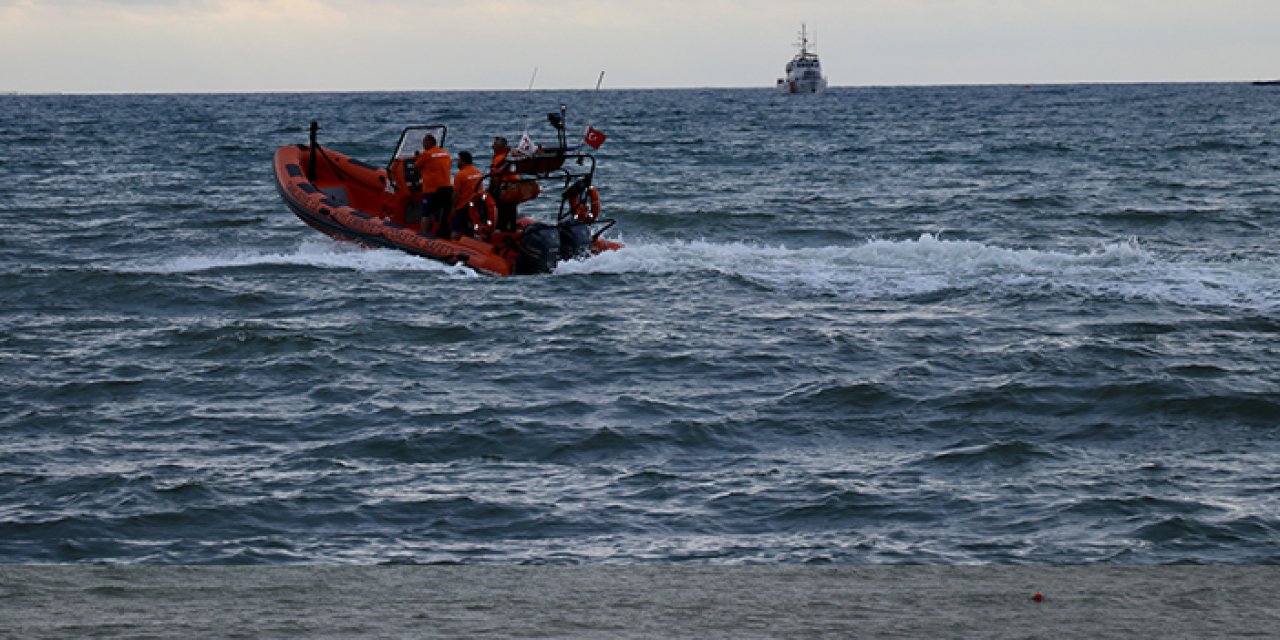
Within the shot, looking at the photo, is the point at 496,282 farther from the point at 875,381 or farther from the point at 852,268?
the point at 875,381

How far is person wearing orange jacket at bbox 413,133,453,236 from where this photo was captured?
15.3m

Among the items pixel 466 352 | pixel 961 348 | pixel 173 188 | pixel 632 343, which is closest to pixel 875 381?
pixel 961 348

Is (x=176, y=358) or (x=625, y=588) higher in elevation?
(x=625, y=588)

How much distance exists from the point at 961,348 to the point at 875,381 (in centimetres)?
161

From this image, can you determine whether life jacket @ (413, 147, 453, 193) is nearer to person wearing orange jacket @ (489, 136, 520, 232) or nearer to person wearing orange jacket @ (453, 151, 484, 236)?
person wearing orange jacket @ (453, 151, 484, 236)

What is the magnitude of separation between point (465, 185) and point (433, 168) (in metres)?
0.37

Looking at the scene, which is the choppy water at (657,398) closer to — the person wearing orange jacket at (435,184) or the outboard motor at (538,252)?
the outboard motor at (538,252)

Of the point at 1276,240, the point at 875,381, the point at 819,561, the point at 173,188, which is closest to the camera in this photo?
the point at 819,561

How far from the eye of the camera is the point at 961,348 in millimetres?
10938

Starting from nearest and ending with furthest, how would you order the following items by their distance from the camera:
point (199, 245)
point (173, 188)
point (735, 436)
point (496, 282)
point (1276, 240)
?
point (735, 436) → point (496, 282) → point (1276, 240) → point (199, 245) → point (173, 188)

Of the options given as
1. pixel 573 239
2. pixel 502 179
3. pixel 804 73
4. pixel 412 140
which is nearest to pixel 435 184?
pixel 502 179

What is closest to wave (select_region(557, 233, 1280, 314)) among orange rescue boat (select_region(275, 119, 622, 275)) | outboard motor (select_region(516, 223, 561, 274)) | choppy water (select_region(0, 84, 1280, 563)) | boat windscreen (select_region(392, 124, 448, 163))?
choppy water (select_region(0, 84, 1280, 563))

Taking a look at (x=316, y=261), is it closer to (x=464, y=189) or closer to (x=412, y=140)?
(x=412, y=140)

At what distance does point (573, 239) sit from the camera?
15.7 meters
